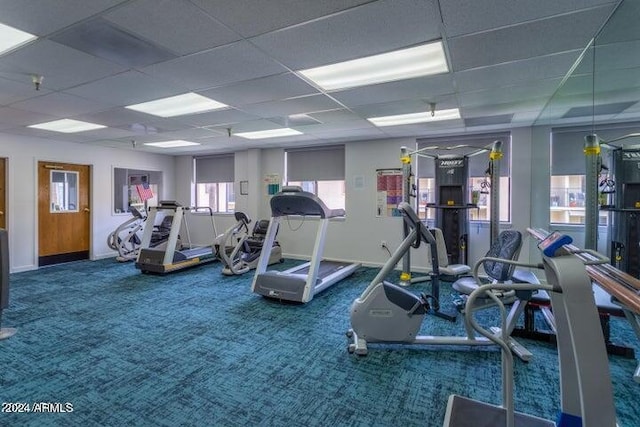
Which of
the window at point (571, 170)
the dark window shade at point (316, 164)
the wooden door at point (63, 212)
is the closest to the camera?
the window at point (571, 170)

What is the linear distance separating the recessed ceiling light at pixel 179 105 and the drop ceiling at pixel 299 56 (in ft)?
0.58

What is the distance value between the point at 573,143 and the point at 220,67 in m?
3.77

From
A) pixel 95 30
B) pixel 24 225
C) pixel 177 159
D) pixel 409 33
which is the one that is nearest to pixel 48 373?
pixel 95 30

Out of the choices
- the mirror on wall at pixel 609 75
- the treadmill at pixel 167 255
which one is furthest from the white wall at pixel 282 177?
the treadmill at pixel 167 255

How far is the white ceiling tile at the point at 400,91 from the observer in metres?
3.10

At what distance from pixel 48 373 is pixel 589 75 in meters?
4.90

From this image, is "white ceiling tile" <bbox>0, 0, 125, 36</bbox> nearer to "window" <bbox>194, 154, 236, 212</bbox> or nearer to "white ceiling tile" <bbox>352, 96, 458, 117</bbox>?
"white ceiling tile" <bbox>352, 96, 458, 117</bbox>

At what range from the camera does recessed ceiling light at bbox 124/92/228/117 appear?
3729mm

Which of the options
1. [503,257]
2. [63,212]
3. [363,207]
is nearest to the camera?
[503,257]

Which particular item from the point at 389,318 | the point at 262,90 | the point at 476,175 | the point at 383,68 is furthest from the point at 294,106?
the point at 476,175

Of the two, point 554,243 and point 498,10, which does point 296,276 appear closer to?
point 554,243

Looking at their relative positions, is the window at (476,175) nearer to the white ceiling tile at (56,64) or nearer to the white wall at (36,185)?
the white ceiling tile at (56,64)

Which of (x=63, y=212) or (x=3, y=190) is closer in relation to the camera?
(x=3, y=190)

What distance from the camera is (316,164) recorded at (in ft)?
22.3
